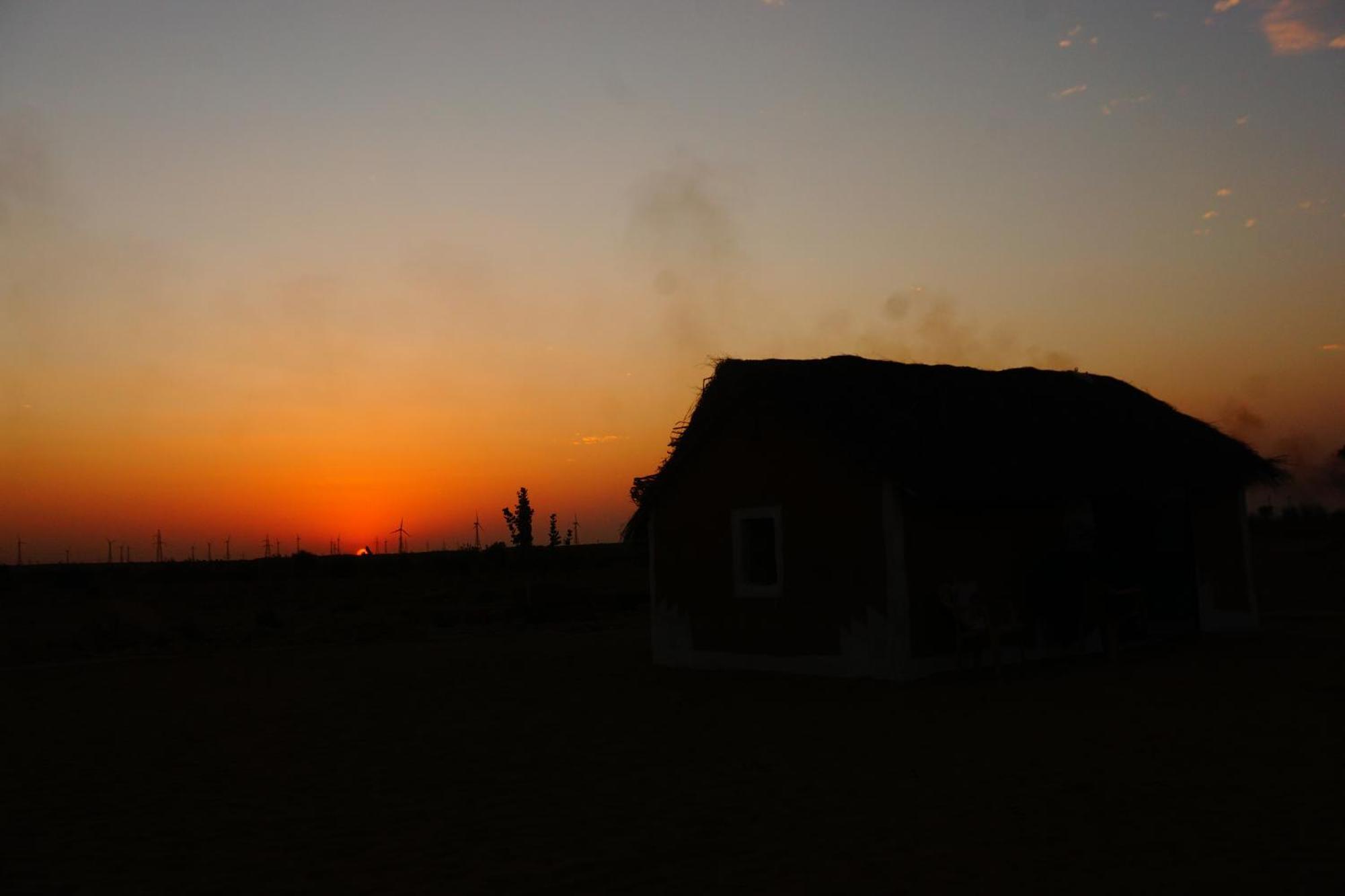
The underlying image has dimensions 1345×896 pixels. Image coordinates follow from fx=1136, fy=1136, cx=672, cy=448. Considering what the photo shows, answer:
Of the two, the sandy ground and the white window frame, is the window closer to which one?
the white window frame

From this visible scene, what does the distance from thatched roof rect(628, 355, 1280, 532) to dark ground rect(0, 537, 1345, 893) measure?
2593mm

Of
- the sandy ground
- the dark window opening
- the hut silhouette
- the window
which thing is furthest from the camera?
the dark window opening

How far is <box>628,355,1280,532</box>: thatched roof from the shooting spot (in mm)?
14859

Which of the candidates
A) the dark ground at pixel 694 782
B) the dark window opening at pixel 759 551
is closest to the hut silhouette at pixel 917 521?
the dark window opening at pixel 759 551

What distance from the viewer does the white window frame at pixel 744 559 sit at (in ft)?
51.3

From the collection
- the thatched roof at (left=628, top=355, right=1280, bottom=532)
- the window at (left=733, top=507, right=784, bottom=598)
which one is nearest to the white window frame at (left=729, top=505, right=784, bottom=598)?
the window at (left=733, top=507, right=784, bottom=598)

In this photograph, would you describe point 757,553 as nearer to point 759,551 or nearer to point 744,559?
point 759,551

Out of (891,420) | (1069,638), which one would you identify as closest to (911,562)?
(891,420)

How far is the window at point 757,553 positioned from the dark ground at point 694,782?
1.30 metres

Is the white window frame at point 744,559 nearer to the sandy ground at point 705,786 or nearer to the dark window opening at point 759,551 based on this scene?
the dark window opening at point 759,551

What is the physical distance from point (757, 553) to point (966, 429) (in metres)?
3.47

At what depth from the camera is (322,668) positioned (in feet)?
63.9

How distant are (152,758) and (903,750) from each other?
704cm

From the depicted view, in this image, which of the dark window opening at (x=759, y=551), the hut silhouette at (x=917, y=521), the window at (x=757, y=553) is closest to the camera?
the hut silhouette at (x=917, y=521)
